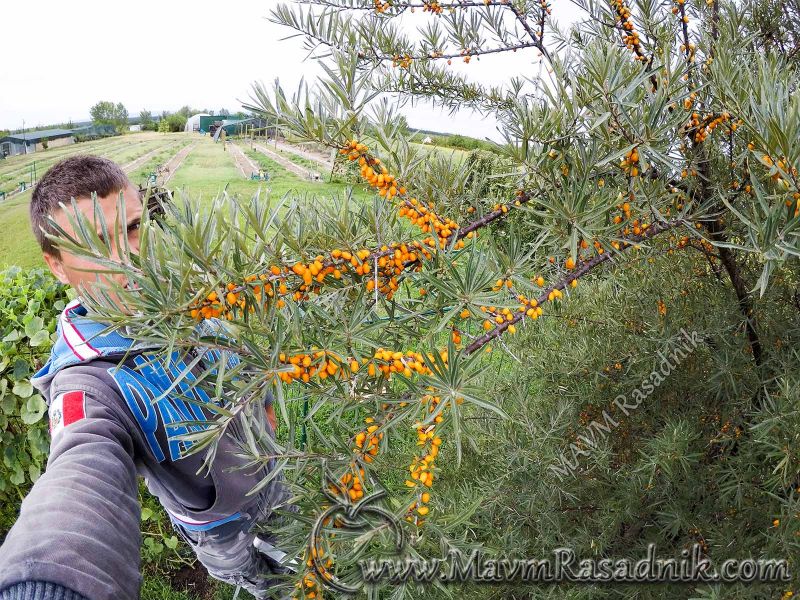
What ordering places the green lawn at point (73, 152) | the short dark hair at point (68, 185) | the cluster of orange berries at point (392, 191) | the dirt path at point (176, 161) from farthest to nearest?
the dirt path at point (176, 161) → the green lawn at point (73, 152) → the short dark hair at point (68, 185) → the cluster of orange berries at point (392, 191)

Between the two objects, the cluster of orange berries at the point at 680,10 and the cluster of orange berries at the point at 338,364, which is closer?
the cluster of orange berries at the point at 338,364

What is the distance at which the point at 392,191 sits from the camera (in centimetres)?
67

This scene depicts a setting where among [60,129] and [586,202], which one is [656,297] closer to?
[586,202]

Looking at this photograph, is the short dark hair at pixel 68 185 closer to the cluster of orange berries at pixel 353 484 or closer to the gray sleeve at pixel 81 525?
the gray sleeve at pixel 81 525

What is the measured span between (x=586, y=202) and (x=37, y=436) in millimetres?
2052

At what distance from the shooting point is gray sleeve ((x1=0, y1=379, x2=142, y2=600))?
1.48 ft

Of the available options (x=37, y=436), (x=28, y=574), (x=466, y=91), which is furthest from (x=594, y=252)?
(x=37, y=436)

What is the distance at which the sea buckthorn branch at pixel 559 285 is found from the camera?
2.00 feet

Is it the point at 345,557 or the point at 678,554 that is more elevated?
the point at 345,557

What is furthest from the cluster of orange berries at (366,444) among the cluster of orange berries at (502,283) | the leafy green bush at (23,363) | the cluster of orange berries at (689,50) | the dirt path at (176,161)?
the leafy green bush at (23,363)

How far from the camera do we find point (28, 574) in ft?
1.43

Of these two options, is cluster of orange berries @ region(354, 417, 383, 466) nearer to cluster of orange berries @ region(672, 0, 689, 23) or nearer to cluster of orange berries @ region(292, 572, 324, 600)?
cluster of orange berries @ region(292, 572, 324, 600)

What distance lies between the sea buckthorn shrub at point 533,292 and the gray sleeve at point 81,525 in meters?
0.11

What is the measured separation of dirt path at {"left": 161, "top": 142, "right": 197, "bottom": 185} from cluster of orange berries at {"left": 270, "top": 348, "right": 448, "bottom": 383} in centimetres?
131
